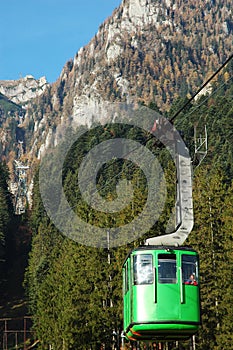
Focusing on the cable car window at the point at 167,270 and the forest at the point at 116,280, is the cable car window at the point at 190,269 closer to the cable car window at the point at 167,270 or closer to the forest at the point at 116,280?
the cable car window at the point at 167,270

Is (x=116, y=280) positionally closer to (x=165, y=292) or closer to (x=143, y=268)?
(x=143, y=268)

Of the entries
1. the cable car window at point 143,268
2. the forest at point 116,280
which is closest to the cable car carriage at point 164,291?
the cable car window at point 143,268

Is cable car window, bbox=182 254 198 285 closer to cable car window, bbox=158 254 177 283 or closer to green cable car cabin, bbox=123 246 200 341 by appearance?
green cable car cabin, bbox=123 246 200 341

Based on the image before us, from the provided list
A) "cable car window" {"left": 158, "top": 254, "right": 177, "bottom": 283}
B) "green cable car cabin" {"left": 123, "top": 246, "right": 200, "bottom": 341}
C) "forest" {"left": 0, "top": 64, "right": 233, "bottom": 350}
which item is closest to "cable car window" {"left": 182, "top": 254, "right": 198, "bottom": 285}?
"green cable car cabin" {"left": 123, "top": 246, "right": 200, "bottom": 341}

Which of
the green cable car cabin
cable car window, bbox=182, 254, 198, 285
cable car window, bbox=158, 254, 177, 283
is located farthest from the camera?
cable car window, bbox=182, 254, 198, 285

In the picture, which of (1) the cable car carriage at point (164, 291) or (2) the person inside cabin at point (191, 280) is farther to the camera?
(2) the person inside cabin at point (191, 280)

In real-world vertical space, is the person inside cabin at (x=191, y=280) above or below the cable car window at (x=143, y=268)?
below

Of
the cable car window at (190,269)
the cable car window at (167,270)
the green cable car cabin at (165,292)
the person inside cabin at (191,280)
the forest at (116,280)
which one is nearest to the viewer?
the green cable car cabin at (165,292)

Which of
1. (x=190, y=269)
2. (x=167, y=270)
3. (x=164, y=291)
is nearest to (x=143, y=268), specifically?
(x=167, y=270)
